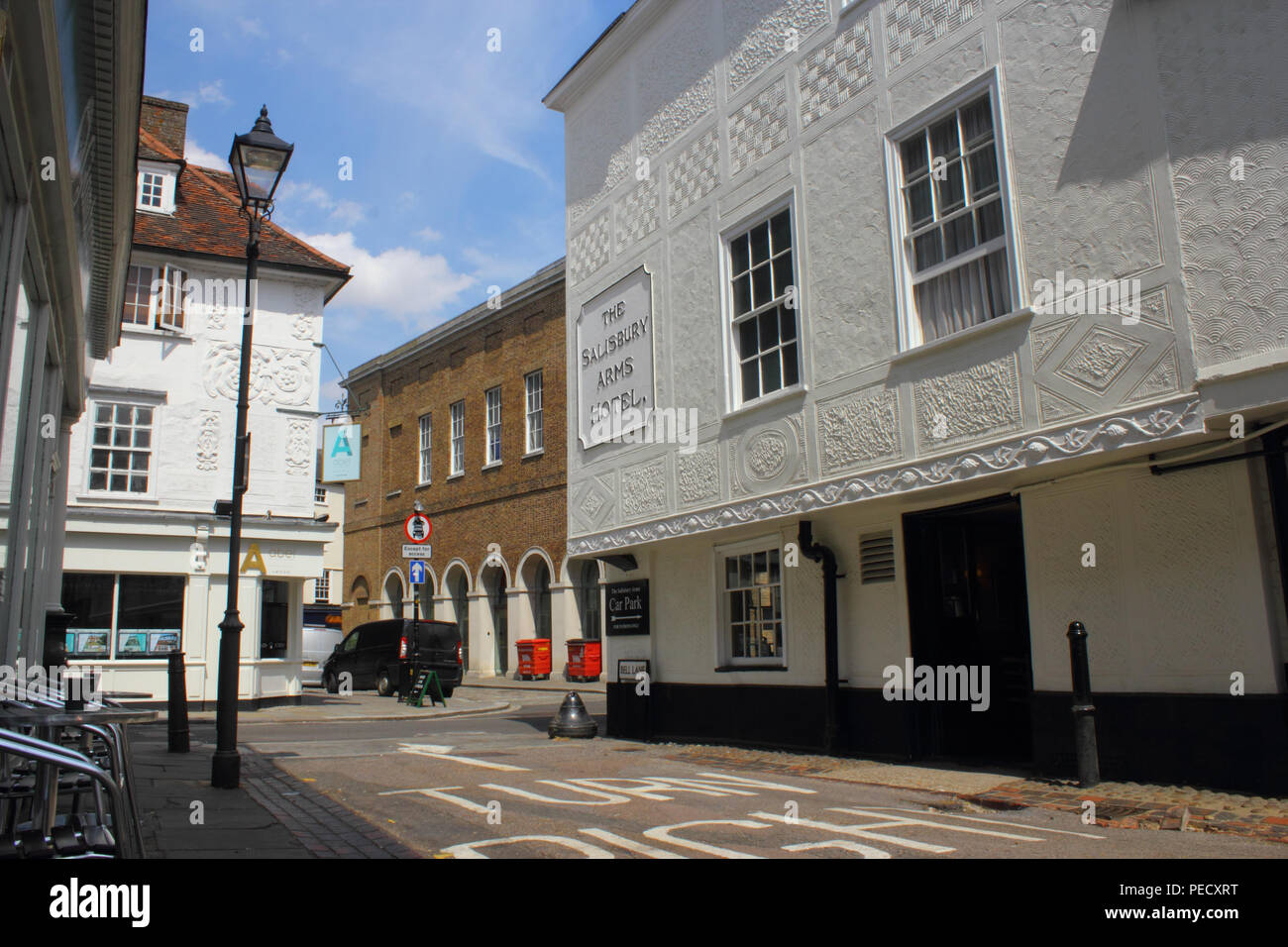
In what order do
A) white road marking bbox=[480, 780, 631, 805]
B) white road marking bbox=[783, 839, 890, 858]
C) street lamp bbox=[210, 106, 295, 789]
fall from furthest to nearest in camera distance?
street lamp bbox=[210, 106, 295, 789]
white road marking bbox=[480, 780, 631, 805]
white road marking bbox=[783, 839, 890, 858]

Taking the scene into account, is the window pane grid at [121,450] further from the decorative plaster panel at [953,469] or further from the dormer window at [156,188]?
the decorative plaster panel at [953,469]

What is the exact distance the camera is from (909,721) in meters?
10.1

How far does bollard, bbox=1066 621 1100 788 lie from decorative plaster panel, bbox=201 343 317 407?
1676 cm

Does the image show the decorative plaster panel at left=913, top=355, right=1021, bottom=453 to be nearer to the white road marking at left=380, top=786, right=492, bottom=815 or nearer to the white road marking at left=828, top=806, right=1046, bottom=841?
the white road marking at left=828, top=806, right=1046, bottom=841

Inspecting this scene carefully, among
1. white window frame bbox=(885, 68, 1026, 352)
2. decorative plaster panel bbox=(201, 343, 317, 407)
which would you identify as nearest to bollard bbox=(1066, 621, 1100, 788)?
white window frame bbox=(885, 68, 1026, 352)

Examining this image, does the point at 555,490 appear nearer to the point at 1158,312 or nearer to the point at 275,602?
the point at 275,602

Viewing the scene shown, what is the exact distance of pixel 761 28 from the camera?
38.7ft

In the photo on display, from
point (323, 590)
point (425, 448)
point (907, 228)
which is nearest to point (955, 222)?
point (907, 228)

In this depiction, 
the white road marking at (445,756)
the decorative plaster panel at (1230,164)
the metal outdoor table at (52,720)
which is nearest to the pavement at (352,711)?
the white road marking at (445,756)

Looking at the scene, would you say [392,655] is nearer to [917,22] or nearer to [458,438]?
[458,438]

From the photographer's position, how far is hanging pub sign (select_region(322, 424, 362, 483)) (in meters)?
23.3

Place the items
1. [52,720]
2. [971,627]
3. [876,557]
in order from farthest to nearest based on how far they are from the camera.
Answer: [876,557], [971,627], [52,720]

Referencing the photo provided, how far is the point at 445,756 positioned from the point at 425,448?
1030 inches
